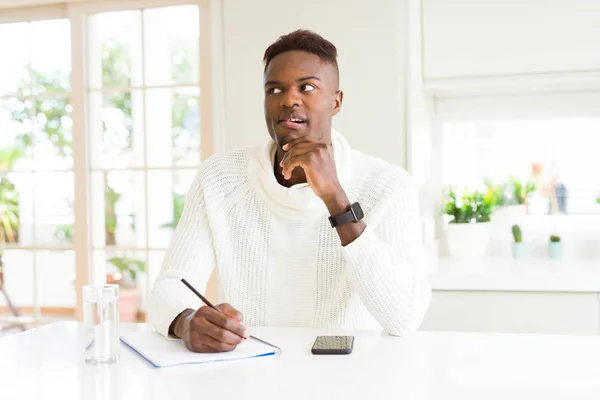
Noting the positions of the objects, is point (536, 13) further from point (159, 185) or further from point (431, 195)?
point (159, 185)

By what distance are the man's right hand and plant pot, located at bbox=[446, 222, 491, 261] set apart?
1.84 meters

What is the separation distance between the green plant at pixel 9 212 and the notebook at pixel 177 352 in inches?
101

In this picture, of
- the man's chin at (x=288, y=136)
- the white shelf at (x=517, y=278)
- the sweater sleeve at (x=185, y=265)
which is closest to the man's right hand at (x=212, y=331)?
the sweater sleeve at (x=185, y=265)

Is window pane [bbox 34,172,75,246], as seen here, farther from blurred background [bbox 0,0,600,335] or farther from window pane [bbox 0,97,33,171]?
window pane [bbox 0,97,33,171]

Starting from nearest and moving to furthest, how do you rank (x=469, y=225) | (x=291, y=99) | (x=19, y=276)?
(x=291, y=99) → (x=469, y=225) → (x=19, y=276)

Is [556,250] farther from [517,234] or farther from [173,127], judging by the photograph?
[173,127]

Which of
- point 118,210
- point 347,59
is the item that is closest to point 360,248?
point 347,59

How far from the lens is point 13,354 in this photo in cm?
135

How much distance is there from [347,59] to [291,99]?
1.26 meters

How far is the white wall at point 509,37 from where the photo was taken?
2812 mm

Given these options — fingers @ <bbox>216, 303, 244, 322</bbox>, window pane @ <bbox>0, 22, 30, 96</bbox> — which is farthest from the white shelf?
window pane @ <bbox>0, 22, 30, 96</bbox>

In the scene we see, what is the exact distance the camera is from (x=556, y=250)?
3150mm

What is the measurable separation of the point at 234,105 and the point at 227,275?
1367 millimetres

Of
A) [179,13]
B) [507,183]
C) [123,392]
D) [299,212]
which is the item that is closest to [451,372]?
[123,392]
